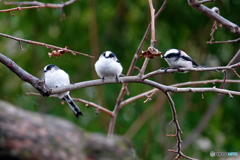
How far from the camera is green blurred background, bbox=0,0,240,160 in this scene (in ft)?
25.2

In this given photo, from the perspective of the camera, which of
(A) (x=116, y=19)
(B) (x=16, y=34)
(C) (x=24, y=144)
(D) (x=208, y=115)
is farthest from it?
(A) (x=116, y=19)

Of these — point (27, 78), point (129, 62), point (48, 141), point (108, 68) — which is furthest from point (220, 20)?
point (129, 62)

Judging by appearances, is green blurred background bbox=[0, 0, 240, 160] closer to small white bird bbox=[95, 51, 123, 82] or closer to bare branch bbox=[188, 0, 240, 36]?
small white bird bbox=[95, 51, 123, 82]

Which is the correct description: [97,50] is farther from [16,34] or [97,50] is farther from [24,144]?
[24,144]

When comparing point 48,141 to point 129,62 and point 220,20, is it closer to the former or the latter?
point 220,20

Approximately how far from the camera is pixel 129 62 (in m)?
7.90

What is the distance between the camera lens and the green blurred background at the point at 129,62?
302 inches

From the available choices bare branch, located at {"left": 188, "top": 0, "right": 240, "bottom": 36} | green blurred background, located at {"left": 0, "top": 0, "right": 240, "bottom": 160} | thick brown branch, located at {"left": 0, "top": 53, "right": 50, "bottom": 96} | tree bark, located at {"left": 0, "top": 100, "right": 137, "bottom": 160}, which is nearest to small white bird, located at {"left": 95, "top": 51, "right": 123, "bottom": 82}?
thick brown branch, located at {"left": 0, "top": 53, "right": 50, "bottom": 96}

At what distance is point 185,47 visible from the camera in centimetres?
804

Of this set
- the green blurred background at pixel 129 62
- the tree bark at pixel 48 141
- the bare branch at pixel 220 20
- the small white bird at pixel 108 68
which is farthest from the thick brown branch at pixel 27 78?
the green blurred background at pixel 129 62

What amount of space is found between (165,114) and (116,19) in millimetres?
2796

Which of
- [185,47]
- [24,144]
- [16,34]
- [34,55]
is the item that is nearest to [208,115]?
[185,47]

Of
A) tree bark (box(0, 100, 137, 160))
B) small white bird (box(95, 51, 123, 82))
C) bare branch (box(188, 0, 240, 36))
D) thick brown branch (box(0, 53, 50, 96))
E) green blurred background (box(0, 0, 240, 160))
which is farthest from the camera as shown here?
green blurred background (box(0, 0, 240, 160))

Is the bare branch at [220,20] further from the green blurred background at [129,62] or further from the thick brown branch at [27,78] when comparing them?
the green blurred background at [129,62]
